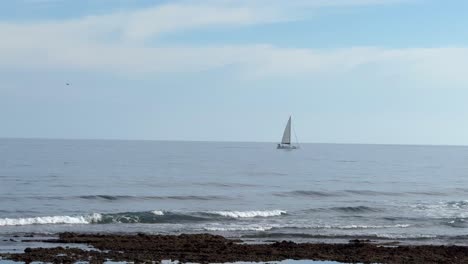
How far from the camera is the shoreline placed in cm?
2595

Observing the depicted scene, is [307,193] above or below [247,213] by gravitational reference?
above

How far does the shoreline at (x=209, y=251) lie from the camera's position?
2595cm

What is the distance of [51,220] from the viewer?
3931 centimetres

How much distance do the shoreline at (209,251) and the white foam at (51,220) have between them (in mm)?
7037


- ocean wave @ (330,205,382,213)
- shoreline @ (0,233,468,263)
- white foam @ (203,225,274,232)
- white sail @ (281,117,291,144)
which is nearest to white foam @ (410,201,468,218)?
ocean wave @ (330,205,382,213)

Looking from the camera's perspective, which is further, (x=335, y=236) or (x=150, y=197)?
(x=150, y=197)

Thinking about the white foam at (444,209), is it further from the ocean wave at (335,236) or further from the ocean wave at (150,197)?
the ocean wave at (150,197)

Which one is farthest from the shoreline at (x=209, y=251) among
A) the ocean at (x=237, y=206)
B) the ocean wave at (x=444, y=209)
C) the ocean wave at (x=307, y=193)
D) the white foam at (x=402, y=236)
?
the ocean wave at (x=307, y=193)

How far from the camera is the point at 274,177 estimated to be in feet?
277

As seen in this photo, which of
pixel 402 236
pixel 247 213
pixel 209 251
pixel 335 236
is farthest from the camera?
pixel 247 213

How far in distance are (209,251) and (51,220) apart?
14188mm

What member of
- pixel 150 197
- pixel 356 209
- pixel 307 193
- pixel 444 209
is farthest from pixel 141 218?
pixel 307 193

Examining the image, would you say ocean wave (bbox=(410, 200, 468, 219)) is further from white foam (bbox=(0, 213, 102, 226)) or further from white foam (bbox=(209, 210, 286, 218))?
white foam (bbox=(0, 213, 102, 226))

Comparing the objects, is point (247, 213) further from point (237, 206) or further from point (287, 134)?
point (287, 134)
